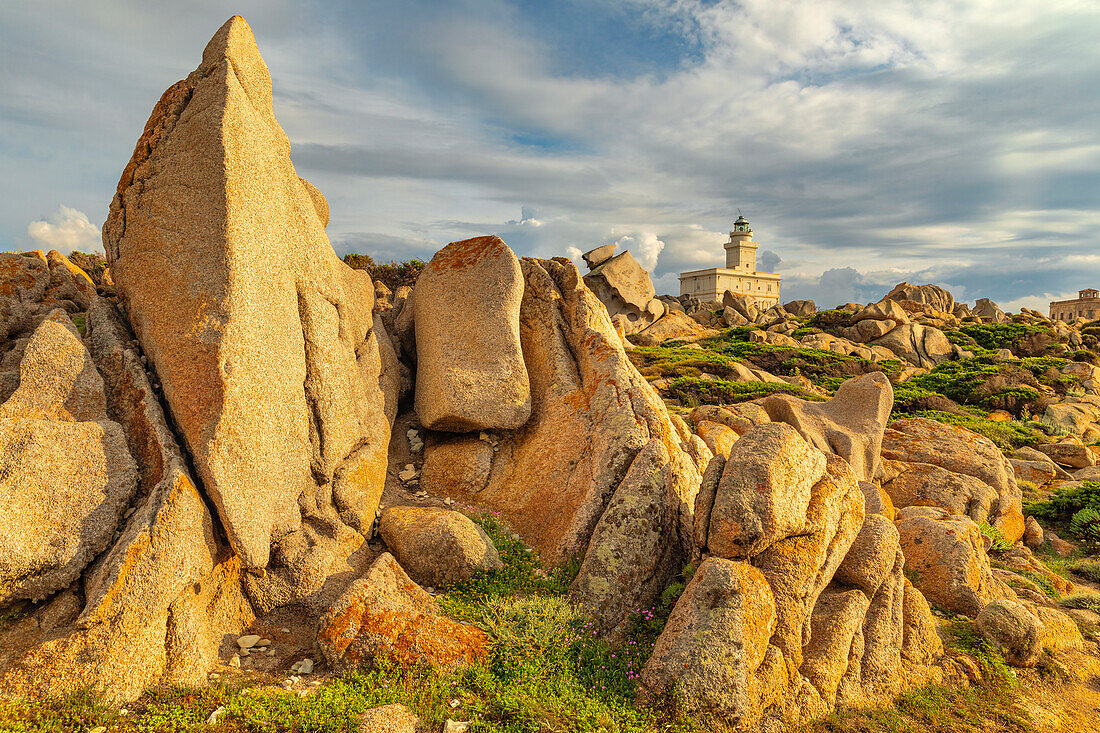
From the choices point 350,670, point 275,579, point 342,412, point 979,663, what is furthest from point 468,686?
point 979,663

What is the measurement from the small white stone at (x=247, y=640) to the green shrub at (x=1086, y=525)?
2059 centimetres

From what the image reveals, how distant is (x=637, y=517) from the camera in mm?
9328

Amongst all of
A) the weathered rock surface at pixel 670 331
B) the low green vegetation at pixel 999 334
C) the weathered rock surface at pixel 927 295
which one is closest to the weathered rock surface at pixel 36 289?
the weathered rock surface at pixel 670 331

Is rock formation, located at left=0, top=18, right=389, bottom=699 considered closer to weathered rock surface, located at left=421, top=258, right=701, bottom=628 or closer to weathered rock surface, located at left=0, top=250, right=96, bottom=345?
weathered rock surface, located at left=0, top=250, right=96, bottom=345

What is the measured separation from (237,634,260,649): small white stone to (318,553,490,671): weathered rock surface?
1185mm

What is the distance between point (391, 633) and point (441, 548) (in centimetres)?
186

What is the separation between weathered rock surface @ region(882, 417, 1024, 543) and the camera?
16.6 metres

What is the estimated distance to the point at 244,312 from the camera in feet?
28.5

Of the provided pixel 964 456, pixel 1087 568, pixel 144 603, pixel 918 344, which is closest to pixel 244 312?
pixel 144 603

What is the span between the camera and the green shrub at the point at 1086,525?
1706cm

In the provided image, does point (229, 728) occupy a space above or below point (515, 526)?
below

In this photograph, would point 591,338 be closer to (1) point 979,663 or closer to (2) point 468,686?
(2) point 468,686

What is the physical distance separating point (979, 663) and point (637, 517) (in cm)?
564

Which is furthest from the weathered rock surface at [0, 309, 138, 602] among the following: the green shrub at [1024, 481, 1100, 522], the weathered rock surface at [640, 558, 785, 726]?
the green shrub at [1024, 481, 1100, 522]
